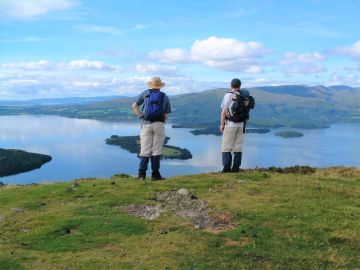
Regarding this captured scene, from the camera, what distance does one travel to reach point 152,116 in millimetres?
16734

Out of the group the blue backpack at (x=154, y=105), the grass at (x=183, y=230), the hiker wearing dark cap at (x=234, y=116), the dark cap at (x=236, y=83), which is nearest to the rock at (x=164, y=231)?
the grass at (x=183, y=230)

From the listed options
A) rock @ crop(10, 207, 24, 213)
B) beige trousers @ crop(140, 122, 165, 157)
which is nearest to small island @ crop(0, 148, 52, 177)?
beige trousers @ crop(140, 122, 165, 157)

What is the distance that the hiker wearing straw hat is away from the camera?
16703 mm

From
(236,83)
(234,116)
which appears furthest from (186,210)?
(236,83)

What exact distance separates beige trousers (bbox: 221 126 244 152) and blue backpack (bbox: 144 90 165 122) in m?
3.29

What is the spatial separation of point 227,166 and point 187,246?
947 centimetres

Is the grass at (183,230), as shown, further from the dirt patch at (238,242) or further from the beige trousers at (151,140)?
the beige trousers at (151,140)

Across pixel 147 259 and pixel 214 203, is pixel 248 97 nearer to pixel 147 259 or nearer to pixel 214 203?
pixel 214 203

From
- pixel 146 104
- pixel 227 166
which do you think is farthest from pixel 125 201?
pixel 227 166

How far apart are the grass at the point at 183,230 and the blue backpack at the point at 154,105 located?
263 cm

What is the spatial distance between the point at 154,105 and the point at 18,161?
13007 centimetres

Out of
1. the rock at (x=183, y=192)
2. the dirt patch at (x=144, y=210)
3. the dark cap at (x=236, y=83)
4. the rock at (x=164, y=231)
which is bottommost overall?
the rock at (x=164, y=231)

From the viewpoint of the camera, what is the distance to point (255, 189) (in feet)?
50.2

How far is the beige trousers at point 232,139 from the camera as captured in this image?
60.5ft
